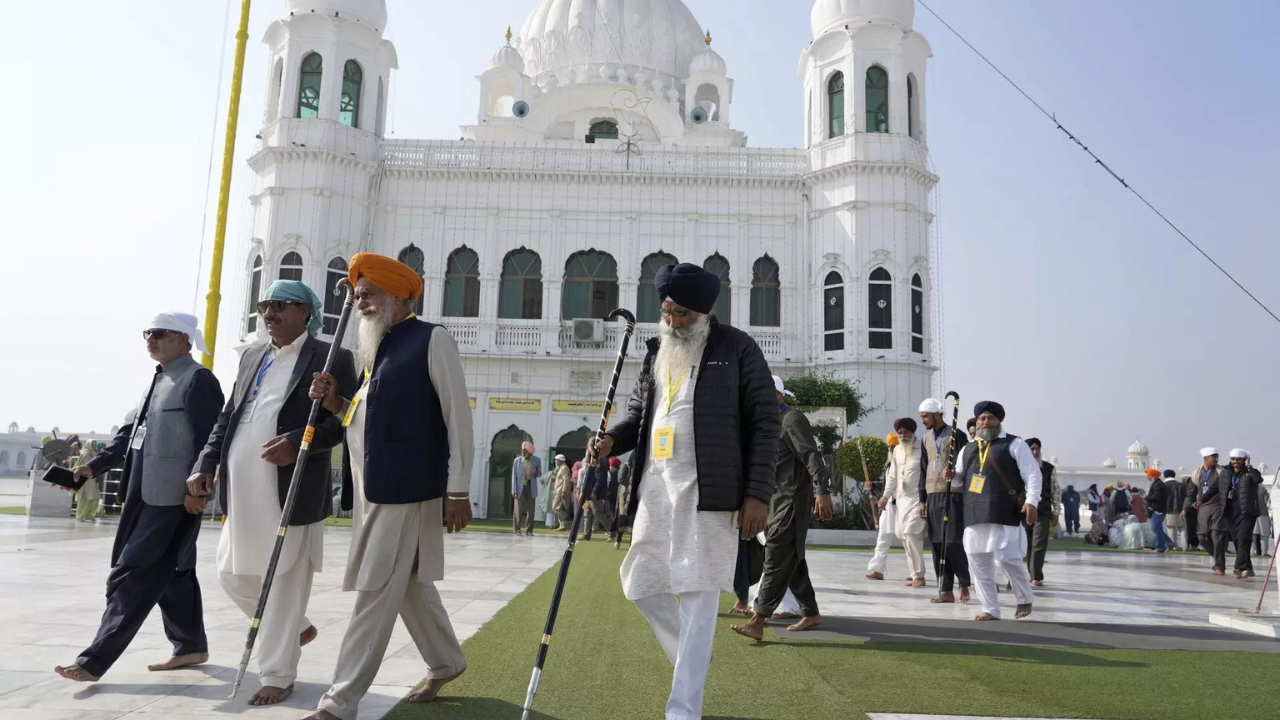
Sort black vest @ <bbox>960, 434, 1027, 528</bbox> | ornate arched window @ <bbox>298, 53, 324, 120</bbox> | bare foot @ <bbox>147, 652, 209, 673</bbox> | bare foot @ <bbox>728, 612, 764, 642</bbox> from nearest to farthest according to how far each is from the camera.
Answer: bare foot @ <bbox>147, 652, 209, 673</bbox>
bare foot @ <bbox>728, 612, 764, 642</bbox>
black vest @ <bbox>960, 434, 1027, 528</bbox>
ornate arched window @ <bbox>298, 53, 324, 120</bbox>

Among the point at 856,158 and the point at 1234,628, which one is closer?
the point at 1234,628

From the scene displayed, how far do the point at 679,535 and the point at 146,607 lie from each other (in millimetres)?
2403

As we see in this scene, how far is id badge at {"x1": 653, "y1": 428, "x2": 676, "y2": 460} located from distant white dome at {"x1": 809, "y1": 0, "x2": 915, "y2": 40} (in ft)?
83.1

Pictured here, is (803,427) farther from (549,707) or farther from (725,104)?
(725,104)

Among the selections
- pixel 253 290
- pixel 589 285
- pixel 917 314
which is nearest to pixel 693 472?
pixel 589 285

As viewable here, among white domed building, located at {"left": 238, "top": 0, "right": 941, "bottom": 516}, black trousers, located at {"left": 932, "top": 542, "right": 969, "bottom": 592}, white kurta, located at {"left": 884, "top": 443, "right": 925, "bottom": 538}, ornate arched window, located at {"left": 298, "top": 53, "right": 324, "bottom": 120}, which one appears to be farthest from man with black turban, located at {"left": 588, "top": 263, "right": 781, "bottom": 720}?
ornate arched window, located at {"left": 298, "top": 53, "right": 324, "bottom": 120}

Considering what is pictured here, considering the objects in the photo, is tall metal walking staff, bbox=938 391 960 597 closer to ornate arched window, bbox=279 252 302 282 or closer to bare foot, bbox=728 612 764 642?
bare foot, bbox=728 612 764 642

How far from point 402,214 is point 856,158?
12.8m

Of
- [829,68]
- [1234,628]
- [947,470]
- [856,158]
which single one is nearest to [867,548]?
[947,470]

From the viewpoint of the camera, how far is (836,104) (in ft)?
87.1

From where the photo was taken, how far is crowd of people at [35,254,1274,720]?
3.70m

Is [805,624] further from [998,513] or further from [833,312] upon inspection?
[833,312]

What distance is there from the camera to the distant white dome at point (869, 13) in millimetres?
26422

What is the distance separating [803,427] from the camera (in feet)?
21.4
